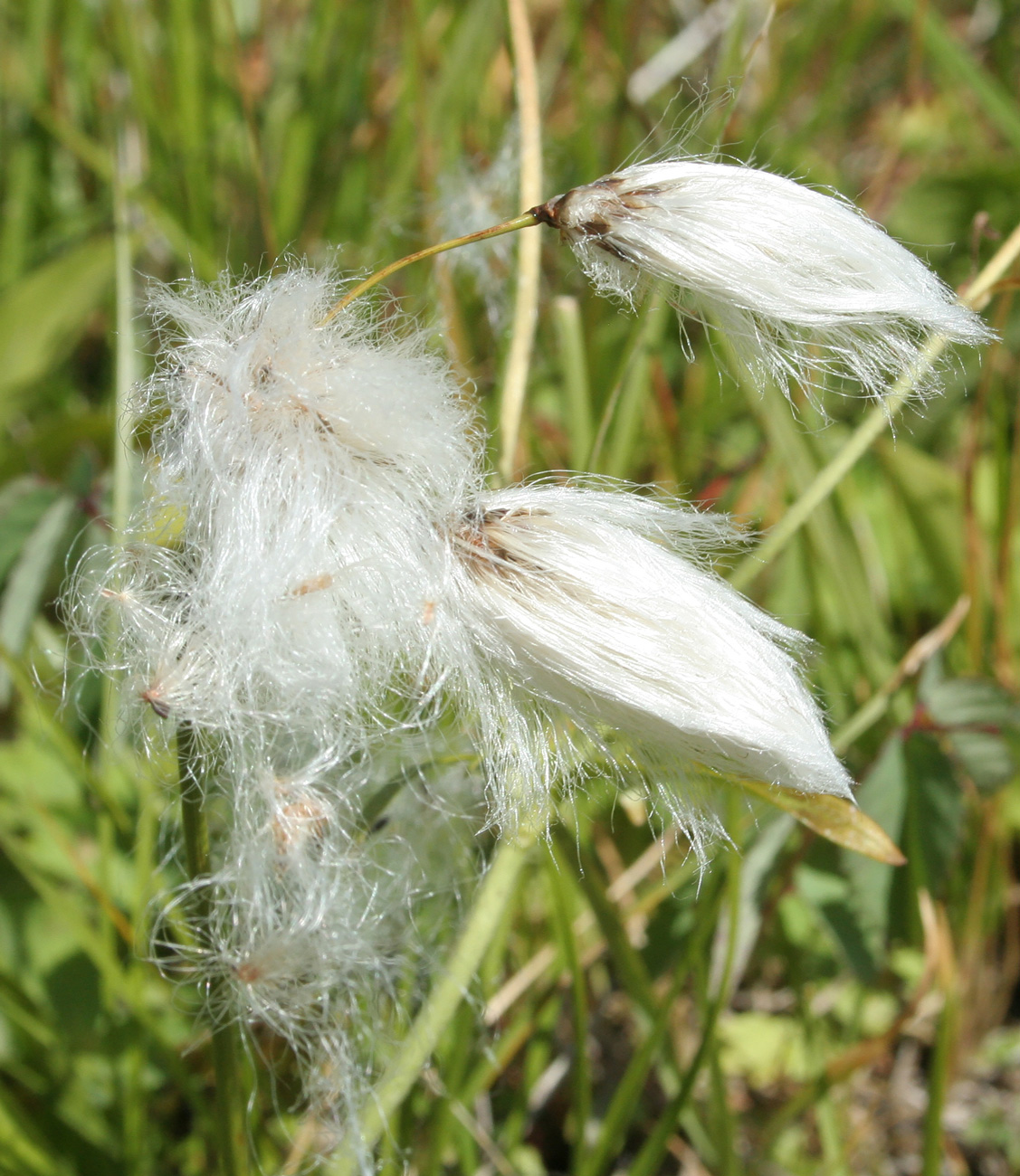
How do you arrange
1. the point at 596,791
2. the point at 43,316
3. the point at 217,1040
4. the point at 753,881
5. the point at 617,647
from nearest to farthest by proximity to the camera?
the point at 617,647
the point at 217,1040
the point at 596,791
the point at 753,881
the point at 43,316

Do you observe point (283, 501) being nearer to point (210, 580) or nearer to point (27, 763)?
point (210, 580)

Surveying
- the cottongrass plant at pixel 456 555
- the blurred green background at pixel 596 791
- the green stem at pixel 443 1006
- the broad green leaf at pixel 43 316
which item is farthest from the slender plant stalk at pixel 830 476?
the broad green leaf at pixel 43 316

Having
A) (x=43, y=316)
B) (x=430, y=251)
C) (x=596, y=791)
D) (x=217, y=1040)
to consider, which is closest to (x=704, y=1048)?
(x=596, y=791)

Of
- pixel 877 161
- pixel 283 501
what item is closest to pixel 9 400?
pixel 283 501

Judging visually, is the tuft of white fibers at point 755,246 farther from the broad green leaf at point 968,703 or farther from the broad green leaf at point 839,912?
the broad green leaf at point 839,912

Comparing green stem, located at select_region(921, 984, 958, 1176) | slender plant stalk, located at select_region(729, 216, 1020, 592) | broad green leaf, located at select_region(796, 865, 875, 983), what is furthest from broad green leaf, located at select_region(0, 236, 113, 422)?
green stem, located at select_region(921, 984, 958, 1176)

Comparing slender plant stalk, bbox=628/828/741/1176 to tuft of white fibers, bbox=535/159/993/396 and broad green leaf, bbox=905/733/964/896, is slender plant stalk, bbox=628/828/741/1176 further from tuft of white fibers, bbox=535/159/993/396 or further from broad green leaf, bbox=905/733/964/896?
tuft of white fibers, bbox=535/159/993/396

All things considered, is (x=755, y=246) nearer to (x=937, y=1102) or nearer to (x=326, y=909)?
(x=326, y=909)
